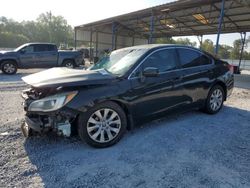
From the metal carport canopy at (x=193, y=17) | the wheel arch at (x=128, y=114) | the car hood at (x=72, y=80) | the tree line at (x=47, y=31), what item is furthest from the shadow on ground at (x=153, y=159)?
the tree line at (x=47, y=31)

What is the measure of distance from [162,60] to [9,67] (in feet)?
36.1

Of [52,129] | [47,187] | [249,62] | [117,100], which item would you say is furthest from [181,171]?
[249,62]

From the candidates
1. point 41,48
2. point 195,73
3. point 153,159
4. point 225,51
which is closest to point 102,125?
point 153,159

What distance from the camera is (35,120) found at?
354 centimetres

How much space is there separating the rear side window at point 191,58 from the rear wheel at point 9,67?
36.1ft

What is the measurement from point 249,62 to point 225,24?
647 inches

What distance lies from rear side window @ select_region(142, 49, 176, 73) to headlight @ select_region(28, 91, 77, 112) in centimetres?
149

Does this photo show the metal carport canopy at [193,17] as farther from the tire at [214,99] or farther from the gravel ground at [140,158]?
the gravel ground at [140,158]

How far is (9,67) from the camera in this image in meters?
12.8

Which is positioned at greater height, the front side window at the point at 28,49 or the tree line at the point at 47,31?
the tree line at the point at 47,31

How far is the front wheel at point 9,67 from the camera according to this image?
1270 centimetres

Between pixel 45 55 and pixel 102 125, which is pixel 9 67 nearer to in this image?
pixel 45 55

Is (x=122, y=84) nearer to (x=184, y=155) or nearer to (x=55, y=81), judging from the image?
(x=55, y=81)

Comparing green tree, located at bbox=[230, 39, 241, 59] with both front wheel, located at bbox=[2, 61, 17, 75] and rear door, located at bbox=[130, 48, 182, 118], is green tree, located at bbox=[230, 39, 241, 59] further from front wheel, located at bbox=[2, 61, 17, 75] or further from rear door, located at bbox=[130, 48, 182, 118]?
rear door, located at bbox=[130, 48, 182, 118]
